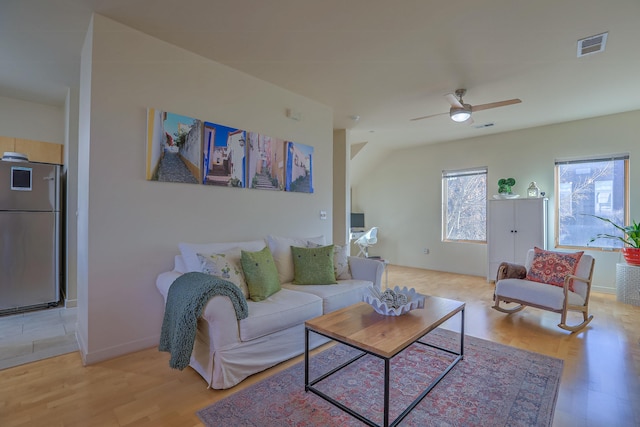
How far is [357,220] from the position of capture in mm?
7164

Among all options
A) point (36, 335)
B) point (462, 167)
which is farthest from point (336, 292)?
point (462, 167)

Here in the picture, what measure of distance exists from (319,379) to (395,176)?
5521 mm

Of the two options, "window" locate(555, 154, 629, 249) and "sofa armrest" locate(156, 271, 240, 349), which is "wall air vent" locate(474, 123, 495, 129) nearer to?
"window" locate(555, 154, 629, 249)

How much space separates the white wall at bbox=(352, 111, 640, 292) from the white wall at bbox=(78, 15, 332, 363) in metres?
4.48

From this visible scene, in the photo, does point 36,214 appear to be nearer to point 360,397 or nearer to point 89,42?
point 89,42

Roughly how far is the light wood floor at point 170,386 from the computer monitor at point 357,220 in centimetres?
427

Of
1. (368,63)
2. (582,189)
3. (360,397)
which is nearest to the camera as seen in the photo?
(360,397)

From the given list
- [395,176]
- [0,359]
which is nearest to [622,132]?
[395,176]

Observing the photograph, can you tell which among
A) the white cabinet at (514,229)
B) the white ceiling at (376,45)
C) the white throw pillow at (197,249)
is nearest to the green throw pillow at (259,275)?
the white throw pillow at (197,249)

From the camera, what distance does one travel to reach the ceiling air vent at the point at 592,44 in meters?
2.50

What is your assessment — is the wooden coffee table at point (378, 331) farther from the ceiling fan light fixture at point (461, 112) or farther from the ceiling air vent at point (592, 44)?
the ceiling air vent at point (592, 44)

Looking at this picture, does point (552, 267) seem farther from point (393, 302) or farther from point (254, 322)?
point (254, 322)

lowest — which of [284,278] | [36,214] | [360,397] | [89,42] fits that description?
[360,397]

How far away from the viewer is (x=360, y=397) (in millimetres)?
1862
